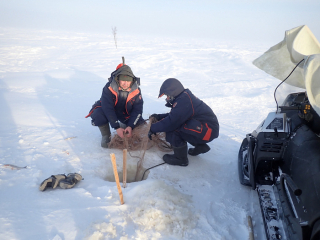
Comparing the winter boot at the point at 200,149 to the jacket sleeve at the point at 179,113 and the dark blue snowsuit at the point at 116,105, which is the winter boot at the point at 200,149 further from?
the dark blue snowsuit at the point at 116,105

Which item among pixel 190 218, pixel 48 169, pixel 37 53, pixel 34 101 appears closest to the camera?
pixel 190 218

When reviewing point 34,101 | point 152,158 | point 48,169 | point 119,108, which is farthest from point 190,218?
point 34,101

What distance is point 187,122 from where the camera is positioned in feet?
10.6

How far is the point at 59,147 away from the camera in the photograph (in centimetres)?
356

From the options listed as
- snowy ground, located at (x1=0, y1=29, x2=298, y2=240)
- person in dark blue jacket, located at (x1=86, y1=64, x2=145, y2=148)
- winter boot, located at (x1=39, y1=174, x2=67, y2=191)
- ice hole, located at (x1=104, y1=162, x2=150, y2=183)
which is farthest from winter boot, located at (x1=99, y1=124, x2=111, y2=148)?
winter boot, located at (x1=39, y1=174, x2=67, y2=191)

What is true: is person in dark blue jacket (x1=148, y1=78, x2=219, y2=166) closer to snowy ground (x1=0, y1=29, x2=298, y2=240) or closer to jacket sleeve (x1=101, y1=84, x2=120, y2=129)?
snowy ground (x1=0, y1=29, x2=298, y2=240)

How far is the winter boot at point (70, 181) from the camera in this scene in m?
2.49

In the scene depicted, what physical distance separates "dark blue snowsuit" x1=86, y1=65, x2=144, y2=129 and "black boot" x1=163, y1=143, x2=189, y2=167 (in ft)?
2.86

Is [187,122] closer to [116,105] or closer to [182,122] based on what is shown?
[182,122]

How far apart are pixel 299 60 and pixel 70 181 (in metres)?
2.92

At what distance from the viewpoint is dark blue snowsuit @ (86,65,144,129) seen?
3684 mm

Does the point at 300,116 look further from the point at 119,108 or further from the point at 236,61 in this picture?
the point at 236,61

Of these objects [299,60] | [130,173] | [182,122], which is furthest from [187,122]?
[299,60]

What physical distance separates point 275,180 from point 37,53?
53.7ft
